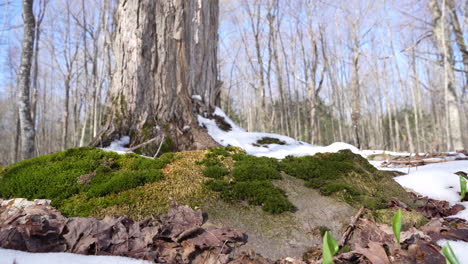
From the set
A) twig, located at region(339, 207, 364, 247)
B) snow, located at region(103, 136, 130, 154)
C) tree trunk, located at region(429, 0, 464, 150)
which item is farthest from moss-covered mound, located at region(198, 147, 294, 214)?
tree trunk, located at region(429, 0, 464, 150)

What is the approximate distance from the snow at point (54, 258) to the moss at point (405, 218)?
5.36 ft

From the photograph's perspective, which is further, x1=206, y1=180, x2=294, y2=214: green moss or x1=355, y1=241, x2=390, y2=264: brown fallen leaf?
x1=206, y1=180, x2=294, y2=214: green moss

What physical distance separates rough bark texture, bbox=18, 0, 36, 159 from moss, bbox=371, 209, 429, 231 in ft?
25.4

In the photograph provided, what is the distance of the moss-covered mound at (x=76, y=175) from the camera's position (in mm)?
1876

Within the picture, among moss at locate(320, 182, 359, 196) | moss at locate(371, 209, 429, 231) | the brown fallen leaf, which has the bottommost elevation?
the brown fallen leaf

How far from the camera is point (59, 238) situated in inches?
50.7

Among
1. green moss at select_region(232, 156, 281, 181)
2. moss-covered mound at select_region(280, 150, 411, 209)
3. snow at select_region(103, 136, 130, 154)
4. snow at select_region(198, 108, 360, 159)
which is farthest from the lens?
snow at select_region(198, 108, 360, 159)

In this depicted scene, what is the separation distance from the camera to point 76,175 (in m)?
2.04

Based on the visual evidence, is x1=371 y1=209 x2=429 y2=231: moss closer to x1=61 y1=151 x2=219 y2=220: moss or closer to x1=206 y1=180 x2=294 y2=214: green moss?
x1=206 y1=180 x2=294 y2=214: green moss

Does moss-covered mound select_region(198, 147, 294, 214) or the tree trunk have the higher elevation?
the tree trunk

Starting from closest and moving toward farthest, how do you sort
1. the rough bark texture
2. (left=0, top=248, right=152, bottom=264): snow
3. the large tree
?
(left=0, top=248, right=152, bottom=264): snow, the large tree, the rough bark texture

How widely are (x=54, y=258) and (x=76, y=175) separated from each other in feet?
3.73

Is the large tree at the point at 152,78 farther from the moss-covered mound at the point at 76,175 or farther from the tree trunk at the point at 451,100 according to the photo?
the tree trunk at the point at 451,100

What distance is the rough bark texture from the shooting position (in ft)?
20.2
